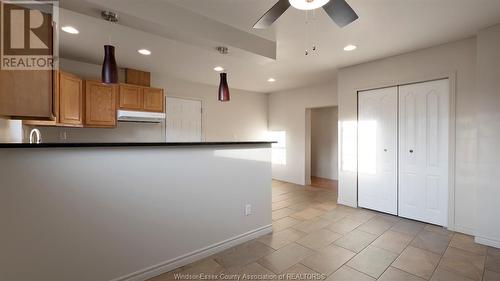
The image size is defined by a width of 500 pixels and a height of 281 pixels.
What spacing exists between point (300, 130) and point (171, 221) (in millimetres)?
4474

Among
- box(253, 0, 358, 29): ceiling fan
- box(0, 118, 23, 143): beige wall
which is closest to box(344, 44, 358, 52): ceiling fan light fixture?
box(253, 0, 358, 29): ceiling fan

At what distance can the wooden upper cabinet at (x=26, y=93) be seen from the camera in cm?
135

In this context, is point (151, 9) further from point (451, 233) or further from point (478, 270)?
point (451, 233)

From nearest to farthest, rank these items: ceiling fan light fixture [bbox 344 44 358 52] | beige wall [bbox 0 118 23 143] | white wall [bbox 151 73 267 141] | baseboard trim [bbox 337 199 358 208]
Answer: beige wall [bbox 0 118 23 143] → ceiling fan light fixture [bbox 344 44 358 52] → baseboard trim [bbox 337 199 358 208] → white wall [bbox 151 73 267 141]

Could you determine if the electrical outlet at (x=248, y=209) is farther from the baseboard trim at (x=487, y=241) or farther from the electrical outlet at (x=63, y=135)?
the electrical outlet at (x=63, y=135)

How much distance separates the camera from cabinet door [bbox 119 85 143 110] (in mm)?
3779

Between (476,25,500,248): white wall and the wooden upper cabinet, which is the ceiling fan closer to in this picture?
the wooden upper cabinet

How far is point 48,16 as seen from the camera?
154cm

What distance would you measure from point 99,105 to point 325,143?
585 cm

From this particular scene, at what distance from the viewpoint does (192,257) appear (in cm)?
229

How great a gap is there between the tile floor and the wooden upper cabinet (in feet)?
5.48

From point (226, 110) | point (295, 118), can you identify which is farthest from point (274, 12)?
point (295, 118)

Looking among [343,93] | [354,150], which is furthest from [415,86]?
[354,150]

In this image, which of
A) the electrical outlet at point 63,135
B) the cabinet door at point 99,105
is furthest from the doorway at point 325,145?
the electrical outlet at point 63,135
